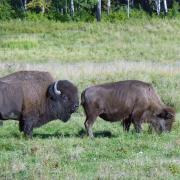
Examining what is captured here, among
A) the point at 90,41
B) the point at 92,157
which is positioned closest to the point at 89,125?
the point at 92,157

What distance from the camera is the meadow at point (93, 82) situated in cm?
991

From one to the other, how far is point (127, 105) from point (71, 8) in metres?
51.0

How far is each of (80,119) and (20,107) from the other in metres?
3.49

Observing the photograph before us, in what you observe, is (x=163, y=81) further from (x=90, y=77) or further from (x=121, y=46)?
(x=121, y=46)

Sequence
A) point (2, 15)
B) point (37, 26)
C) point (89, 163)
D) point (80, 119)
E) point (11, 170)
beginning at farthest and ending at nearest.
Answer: point (2, 15) → point (37, 26) → point (80, 119) → point (89, 163) → point (11, 170)

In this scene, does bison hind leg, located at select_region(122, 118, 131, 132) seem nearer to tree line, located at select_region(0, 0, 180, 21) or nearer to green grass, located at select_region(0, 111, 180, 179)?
green grass, located at select_region(0, 111, 180, 179)

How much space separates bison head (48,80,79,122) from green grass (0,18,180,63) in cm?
1793

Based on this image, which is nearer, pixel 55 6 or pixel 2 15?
pixel 2 15

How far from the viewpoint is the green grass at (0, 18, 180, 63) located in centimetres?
3525

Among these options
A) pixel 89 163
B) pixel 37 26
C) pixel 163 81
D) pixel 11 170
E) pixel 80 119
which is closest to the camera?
pixel 11 170

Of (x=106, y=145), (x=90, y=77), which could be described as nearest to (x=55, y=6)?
(x=90, y=77)

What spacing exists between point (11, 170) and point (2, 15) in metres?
53.0

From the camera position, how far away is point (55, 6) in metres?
72.5

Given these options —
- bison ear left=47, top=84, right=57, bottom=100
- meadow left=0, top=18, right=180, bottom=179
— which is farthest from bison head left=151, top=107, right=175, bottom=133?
bison ear left=47, top=84, right=57, bottom=100
